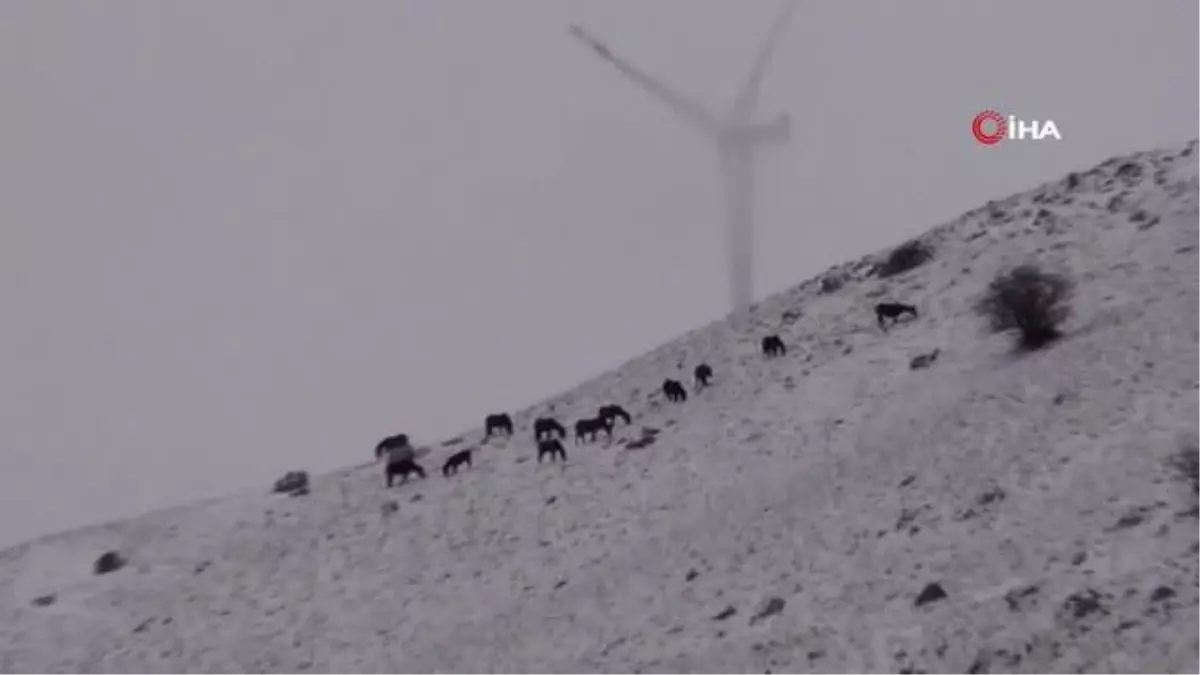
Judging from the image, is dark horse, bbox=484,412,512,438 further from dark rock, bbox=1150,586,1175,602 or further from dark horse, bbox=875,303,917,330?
dark rock, bbox=1150,586,1175,602

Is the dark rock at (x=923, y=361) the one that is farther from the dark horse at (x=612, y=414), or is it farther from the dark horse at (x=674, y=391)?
the dark horse at (x=612, y=414)

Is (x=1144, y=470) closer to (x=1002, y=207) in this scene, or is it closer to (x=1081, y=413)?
(x=1081, y=413)

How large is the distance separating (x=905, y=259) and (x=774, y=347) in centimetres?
650

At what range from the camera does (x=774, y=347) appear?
35.9 meters

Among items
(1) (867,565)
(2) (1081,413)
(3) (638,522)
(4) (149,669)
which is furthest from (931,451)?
(4) (149,669)

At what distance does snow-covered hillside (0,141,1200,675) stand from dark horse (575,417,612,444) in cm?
42

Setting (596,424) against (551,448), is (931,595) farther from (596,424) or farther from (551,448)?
(596,424)

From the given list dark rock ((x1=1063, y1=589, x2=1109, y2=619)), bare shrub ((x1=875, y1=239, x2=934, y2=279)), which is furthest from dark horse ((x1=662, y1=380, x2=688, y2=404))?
dark rock ((x1=1063, y1=589, x2=1109, y2=619))

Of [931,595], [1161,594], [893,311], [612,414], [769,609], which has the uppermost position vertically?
[893,311]

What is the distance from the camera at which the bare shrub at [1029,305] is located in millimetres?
27547

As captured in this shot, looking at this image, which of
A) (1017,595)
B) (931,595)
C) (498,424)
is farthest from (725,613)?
(498,424)

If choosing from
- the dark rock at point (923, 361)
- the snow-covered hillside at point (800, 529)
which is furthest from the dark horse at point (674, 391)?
the dark rock at point (923, 361)

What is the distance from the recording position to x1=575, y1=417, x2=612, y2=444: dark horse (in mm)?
33781

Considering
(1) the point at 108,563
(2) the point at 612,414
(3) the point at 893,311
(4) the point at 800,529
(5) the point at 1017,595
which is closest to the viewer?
(5) the point at 1017,595
